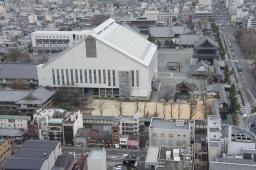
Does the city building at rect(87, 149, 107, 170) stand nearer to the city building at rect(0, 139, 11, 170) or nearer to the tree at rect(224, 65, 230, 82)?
the city building at rect(0, 139, 11, 170)

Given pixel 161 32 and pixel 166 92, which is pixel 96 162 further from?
pixel 161 32

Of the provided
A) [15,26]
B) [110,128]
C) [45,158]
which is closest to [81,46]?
[110,128]

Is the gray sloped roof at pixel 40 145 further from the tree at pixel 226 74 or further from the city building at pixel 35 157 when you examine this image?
the tree at pixel 226 74

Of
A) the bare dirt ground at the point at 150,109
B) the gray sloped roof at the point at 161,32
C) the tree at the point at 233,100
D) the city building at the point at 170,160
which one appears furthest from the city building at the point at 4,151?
the gray sloped roof at the point at 161,32

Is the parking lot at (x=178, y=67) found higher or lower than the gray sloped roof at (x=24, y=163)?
higher

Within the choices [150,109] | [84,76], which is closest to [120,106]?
[150,109]

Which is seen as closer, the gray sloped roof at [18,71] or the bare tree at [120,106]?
the bare tree at [120,106]
